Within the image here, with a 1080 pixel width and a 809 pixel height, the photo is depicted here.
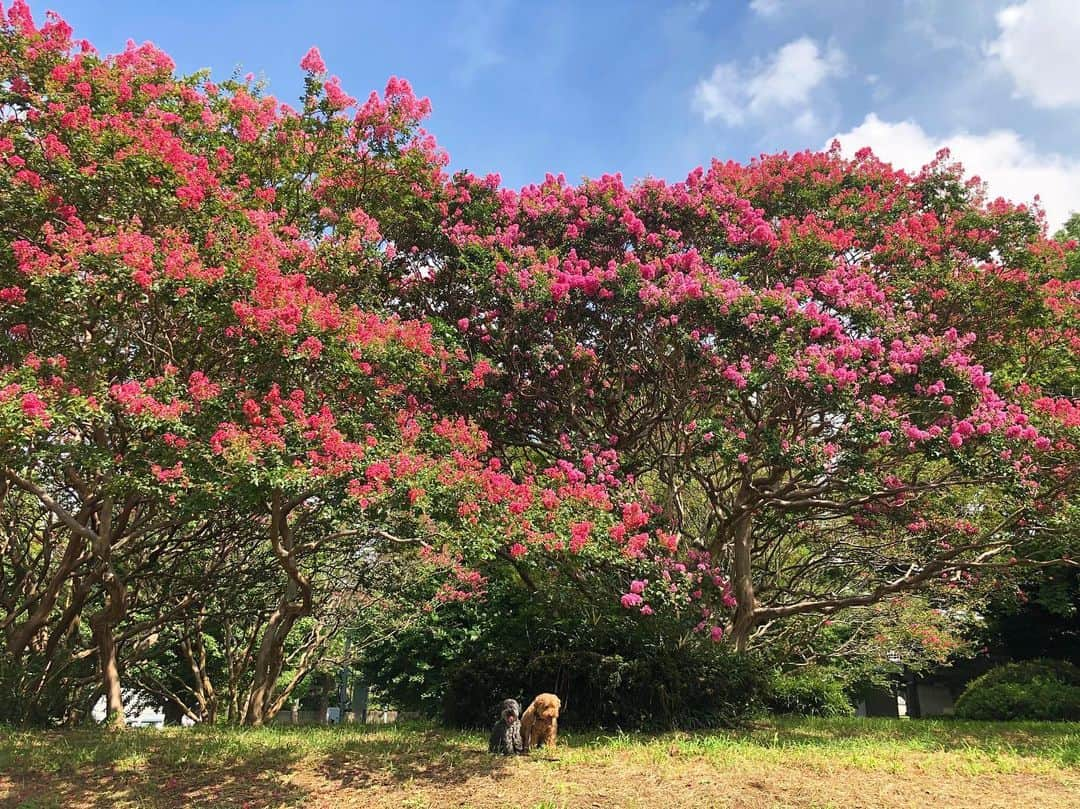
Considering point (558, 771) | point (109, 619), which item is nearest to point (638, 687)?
point (558, 771)

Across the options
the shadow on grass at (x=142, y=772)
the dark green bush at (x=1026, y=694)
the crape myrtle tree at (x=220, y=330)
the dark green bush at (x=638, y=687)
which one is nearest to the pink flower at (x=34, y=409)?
the crape myrtle tree at (x=220, y=330)

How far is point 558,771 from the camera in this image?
27.1 feet

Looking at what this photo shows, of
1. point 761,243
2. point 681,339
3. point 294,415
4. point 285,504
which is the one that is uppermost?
point 761,243

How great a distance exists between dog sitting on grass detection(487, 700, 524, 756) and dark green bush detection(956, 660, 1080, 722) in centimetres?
1099

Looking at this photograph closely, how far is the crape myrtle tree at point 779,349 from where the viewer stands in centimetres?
949

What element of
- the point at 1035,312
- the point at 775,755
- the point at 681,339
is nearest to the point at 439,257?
the point at 681,339

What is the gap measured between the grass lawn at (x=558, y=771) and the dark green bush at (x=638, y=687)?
60 centimetres

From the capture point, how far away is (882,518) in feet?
41.9

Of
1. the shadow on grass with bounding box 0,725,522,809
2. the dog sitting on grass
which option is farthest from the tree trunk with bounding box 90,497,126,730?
the dog sitting on grass

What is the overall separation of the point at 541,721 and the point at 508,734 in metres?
0.46

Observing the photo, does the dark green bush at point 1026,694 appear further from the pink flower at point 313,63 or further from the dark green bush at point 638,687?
the pink flower at point 313,63

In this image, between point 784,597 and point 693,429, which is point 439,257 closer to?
point 693,429

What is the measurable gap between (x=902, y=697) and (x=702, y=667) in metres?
27.3

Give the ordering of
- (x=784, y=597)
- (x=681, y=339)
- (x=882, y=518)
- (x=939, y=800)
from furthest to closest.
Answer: (x=784, y=597) < (x=882, y=518) < (x=681, y=339) < (x=939, y=800)
